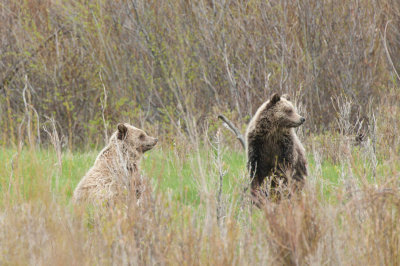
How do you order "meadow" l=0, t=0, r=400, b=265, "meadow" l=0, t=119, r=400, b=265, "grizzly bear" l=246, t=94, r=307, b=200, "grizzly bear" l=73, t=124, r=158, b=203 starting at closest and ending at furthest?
"meadow" l=0, t=119, r=400, b=265 < "grizzly bear" l=73, t=124, r=158, b=203 < "grizzly bear" l=246, t=94, r=307, b=200 < "meadow" l=0, t=0, r=400, b=265

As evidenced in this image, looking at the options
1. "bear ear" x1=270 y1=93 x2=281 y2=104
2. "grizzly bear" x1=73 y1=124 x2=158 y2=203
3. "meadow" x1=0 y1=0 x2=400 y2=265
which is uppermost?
"bear ear" x1=270 y1=93 x2=281 y2=104

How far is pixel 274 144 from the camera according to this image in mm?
6949

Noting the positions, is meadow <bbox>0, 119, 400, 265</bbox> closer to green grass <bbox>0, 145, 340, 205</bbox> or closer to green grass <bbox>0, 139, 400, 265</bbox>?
green grass <bbox>0, 139, 400, 265</bbox>

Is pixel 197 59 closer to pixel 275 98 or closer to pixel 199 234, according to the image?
pixel 275 98

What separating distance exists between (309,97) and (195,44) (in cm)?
293

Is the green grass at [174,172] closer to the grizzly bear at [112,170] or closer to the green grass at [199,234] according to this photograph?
the grizzly bear at [112,170]

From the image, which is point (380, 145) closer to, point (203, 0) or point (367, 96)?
point (367, 96)

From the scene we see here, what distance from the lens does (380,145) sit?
9.17 meters

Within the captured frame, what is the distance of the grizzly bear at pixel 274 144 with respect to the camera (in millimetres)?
6871

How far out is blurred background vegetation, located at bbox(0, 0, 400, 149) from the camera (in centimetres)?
1349

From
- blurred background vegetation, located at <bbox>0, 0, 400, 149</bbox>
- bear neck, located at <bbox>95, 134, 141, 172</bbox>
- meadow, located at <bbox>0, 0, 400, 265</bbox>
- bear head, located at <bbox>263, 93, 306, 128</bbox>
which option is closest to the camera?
bear neck, located at <bbox>95, 134, 141, 172</bbox>

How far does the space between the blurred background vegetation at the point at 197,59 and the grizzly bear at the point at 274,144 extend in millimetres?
5232

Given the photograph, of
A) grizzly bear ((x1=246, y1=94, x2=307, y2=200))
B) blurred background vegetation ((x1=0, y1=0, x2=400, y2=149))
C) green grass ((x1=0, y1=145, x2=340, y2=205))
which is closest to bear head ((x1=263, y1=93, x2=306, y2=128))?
grizzly bear ((x1=246, y1=94, x2=307, y2=200))

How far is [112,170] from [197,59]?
10.00m
